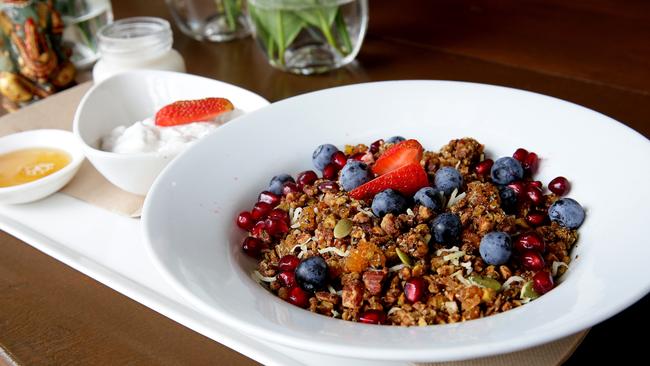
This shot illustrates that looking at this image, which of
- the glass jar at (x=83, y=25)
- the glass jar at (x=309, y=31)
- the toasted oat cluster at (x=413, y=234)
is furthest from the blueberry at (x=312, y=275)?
the glass jar at (x=83, y=25)

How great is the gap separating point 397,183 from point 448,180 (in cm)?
10

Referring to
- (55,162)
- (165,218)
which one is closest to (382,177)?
(165,218)

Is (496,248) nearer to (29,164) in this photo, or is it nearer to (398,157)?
(398,157)

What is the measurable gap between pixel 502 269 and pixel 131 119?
1111mm

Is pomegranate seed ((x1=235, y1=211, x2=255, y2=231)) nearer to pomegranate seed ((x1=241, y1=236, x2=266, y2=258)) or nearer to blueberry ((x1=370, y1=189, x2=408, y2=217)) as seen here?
pomegranate seed ((x1=241, y1=236, x2=266, y2=258))

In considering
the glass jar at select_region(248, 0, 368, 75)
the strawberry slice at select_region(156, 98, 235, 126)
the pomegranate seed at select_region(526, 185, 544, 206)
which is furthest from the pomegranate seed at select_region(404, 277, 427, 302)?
the glass jar at select_region(248, 0, 368, 75)

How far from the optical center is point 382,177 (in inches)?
49.0

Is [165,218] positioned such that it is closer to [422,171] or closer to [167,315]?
[167,315]

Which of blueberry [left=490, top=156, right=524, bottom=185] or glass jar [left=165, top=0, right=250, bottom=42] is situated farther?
glass jar [left=165, top=0, right=250, bottom=42]

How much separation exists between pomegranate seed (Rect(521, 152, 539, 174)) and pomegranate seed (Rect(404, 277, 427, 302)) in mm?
422

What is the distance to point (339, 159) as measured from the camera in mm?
1377

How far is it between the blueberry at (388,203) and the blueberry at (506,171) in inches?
9.1

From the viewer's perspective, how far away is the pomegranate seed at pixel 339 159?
4.50ft

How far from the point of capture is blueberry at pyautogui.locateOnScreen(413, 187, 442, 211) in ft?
3.91
